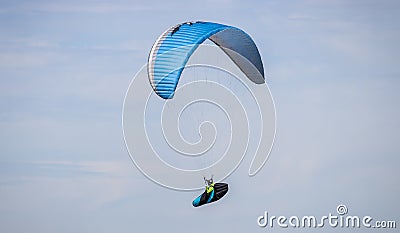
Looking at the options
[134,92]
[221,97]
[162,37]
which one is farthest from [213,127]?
[162,37]

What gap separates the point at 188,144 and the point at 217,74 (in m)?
0.95

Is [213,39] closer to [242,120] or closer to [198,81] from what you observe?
[198,81]

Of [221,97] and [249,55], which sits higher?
[249,55]

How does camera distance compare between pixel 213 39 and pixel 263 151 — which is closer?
pixel 213 39

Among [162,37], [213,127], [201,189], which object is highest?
[162,37]

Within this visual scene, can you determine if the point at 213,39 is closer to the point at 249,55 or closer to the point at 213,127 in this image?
the point at 249,55

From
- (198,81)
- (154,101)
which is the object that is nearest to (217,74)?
(198,81)

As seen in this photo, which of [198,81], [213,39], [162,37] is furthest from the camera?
[198,81]

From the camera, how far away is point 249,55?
9.01 m

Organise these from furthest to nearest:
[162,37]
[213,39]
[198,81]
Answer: [198,81], [213,39], [162,37]

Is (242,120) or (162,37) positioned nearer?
(162,37)

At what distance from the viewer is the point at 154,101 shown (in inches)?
384

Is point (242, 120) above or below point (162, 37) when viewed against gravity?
below

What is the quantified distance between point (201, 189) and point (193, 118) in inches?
35.6
